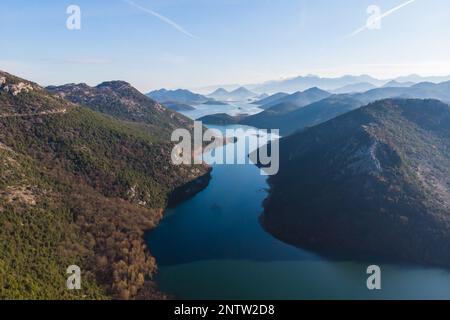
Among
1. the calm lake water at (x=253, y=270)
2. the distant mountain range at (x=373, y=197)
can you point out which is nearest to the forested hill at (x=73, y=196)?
the calm lake water at (x=253, y=270)

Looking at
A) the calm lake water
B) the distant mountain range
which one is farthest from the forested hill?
the distant mountain range

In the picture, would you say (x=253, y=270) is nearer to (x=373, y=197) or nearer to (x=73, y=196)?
(x=373, y=197)

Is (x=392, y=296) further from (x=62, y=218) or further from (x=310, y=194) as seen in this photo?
(x=62, y=218)

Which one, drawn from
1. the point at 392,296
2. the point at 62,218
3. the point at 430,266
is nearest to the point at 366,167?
the point at 430,266

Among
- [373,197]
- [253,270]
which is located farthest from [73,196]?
[373,197]

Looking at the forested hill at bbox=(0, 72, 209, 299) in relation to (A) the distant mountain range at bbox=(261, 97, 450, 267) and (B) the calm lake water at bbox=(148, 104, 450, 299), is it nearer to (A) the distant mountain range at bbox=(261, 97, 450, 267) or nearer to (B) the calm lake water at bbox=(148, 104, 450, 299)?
(B) the calm lake water at bbox=(148, 104, 450, 299)

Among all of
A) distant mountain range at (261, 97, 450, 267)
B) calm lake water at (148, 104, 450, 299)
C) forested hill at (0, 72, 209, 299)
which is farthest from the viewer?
distant mountain range at (261, 97, 450, 267)
